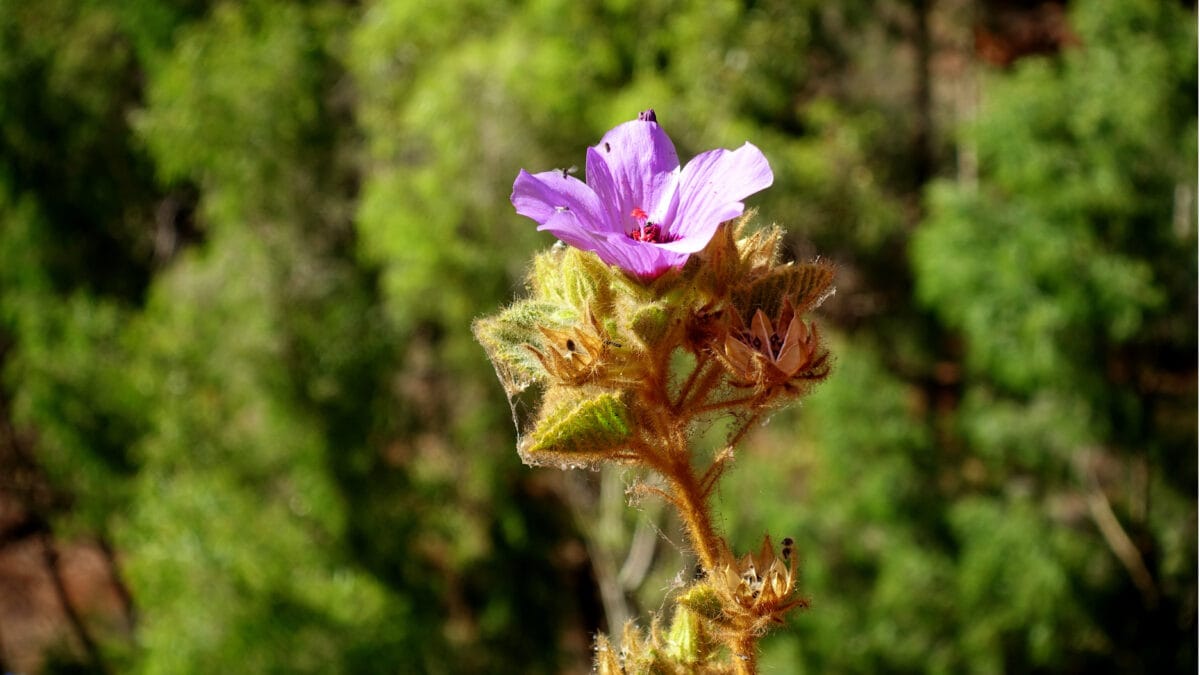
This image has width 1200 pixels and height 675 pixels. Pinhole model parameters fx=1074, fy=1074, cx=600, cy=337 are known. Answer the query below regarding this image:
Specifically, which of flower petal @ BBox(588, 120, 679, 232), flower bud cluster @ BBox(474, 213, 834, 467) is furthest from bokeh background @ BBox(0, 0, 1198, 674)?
flower bud cluster @ BBox(474, 213, 834, 467)

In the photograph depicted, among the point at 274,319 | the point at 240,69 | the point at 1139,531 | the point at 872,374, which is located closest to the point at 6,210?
the point at 240,69

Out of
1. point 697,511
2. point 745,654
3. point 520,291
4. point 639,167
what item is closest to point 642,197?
point 639,167

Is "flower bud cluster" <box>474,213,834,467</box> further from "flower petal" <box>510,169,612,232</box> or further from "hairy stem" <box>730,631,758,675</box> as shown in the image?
"hairy stem" <box>730,631,758,675</box>

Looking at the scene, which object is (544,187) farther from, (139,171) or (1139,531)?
(139,171)

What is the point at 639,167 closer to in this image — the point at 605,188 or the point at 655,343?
the point at 605,188

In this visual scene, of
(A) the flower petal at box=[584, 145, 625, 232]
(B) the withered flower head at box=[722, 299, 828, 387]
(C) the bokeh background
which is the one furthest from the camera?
(C) the bokeh background

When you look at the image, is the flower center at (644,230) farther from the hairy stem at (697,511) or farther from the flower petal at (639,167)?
the hairy stem at (697,511)

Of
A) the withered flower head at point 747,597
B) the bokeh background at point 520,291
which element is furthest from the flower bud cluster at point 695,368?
the bokeh background at point 520,291
